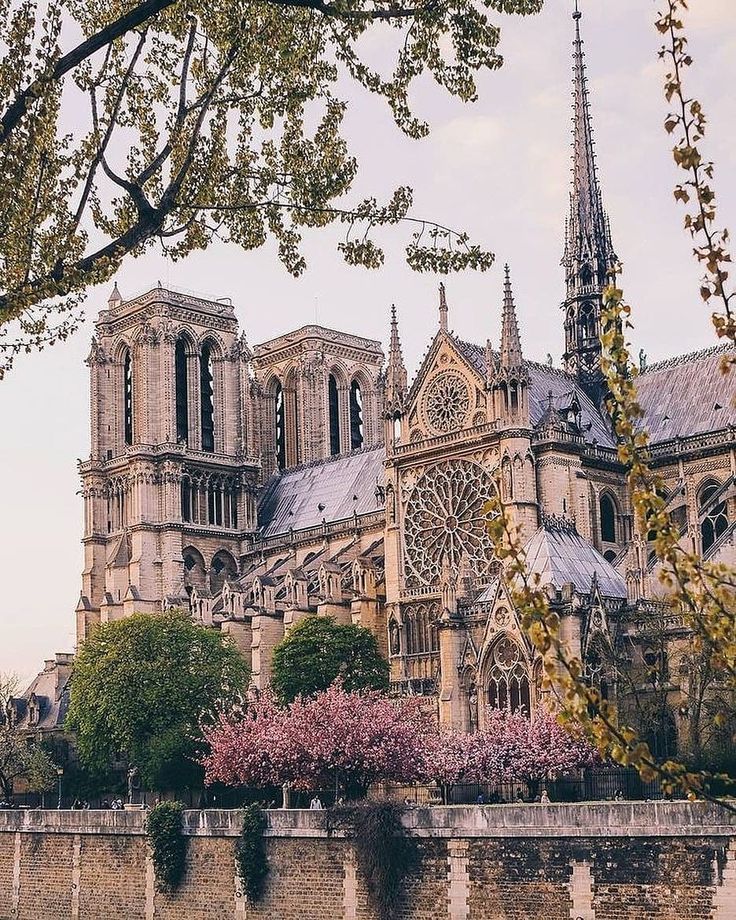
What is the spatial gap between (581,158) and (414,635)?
30885 mm

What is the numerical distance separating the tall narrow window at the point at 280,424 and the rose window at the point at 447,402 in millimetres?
37434

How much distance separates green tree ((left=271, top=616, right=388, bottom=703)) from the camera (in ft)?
256

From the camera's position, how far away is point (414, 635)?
8075 centimetres

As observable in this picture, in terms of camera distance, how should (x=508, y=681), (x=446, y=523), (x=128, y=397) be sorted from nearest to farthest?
(x=508, y=681) < (x=446, y=523) < (x=128, y=397)

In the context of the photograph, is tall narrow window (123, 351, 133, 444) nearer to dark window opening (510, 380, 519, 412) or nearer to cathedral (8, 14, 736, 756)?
cathedral (8, 14, 736, 756)

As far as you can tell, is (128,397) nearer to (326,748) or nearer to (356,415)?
(356,415)

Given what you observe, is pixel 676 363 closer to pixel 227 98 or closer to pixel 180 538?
pixel 180 538

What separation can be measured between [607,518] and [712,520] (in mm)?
5532

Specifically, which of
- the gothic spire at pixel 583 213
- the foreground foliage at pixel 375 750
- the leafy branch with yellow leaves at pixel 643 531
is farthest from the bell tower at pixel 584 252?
the leafy branch with yellow leaves at pixel 643 531

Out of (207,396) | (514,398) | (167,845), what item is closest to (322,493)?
(207,396)

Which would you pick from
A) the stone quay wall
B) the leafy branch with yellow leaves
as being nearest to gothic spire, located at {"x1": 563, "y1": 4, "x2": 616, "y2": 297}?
the stone quay wall

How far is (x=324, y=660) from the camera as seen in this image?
79312 mm

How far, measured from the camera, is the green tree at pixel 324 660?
78.1 m

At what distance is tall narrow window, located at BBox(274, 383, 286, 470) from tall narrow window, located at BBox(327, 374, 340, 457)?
3395mm
